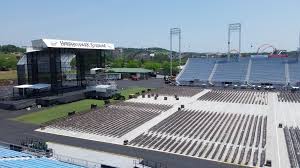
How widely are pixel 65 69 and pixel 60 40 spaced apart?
20.1ft

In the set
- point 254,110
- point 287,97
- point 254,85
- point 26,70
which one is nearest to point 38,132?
point 26,70

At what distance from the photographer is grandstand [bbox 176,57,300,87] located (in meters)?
82.2

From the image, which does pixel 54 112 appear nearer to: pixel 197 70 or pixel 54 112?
pixel 54 112

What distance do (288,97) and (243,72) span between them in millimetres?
26127

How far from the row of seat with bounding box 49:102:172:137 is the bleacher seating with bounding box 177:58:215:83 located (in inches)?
1460

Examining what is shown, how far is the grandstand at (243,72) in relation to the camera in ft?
270

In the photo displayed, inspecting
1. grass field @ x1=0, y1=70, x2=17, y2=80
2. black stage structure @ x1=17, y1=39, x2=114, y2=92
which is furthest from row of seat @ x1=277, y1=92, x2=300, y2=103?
grass field @ x1=0, y1=70, x2=17, y2=80

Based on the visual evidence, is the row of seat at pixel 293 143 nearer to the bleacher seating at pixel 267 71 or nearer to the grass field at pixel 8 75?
the bleacher seating at pixel 267 71

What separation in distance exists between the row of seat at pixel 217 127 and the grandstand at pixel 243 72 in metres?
38.9

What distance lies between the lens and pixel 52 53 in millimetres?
60812

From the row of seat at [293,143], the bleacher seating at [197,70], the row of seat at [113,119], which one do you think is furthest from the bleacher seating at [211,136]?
the bleacher seating at [197,70]

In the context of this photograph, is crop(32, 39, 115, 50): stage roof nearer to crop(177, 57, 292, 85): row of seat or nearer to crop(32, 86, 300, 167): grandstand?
crop(32, 86, 300, 167): grandstand

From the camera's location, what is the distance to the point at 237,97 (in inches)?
2501

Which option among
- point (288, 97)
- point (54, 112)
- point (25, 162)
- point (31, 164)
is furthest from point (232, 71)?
point (31, 164)
